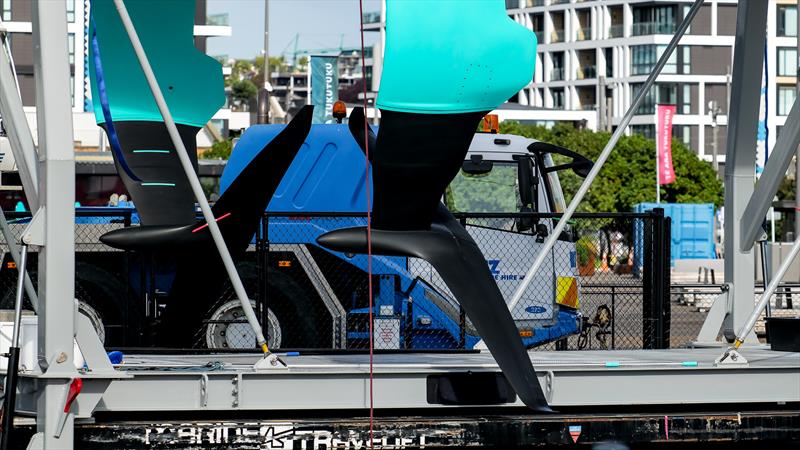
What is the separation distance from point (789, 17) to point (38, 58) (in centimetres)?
9181

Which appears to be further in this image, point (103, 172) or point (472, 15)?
point (103, 172)

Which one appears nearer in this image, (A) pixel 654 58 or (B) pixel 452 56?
(B) pixel 452 56

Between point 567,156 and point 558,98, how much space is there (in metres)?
94.0

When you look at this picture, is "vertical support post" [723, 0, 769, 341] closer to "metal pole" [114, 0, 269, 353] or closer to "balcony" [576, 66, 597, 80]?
"metal pole" [114, 0, 269, 353]

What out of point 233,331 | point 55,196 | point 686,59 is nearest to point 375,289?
point 233,331

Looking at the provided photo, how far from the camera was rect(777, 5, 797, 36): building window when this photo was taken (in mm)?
91250

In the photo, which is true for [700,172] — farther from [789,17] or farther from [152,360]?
[152,360]

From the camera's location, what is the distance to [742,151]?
9.08 meters

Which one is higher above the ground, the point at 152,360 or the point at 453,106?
the point at 453,106

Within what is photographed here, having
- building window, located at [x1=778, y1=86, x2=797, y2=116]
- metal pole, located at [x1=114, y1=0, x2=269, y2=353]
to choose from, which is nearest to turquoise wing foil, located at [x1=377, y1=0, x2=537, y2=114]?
metal pole, located at [x1=114, y1=0, x2=269, y2=353]

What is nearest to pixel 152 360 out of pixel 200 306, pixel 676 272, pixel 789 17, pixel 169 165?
pixel 200 306

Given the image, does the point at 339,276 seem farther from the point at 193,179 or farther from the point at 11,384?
the point at 11,384

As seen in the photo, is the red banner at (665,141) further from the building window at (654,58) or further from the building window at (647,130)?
the building window at (647,130)

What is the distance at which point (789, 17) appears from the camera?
304 ft
